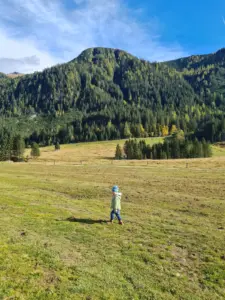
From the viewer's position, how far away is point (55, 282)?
971cm

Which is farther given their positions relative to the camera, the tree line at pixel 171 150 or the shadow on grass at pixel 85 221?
the tree line at pixel 171 150

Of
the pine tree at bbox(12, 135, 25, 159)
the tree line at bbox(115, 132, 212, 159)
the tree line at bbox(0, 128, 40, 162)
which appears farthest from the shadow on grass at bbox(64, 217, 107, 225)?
the tree line at bbox(115, 132, 212, 159)

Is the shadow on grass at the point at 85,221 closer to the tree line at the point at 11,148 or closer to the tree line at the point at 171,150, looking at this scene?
the tree line at the point at 11,148

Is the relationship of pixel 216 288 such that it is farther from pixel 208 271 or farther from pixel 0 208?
pixel 0 208

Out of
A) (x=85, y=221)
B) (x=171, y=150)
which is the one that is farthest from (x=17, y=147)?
(x=85, y=221)

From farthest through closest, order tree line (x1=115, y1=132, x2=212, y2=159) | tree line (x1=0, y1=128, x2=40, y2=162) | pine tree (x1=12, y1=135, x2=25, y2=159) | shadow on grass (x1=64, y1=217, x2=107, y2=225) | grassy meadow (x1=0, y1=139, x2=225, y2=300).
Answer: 1. tree line (x1=115, y1=132, x2=212, y2=159)
2. pine tree (x1=12, y1=135, x2=25, y2=159)
3. tree line (x1=0, y1=128, x2=40, y2=162)
4. shadow on grass (x1=64, y1=217, x2=107, y2=225)
5. grassy meadow (x1=0, y1=139, x2=225, y2=300)

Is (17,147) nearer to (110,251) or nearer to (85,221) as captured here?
(85,221)

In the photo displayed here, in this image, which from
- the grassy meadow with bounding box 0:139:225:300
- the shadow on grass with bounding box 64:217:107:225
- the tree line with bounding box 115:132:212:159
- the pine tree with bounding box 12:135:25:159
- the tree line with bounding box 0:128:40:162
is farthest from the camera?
the tree line with bounding box 115:132:212:159

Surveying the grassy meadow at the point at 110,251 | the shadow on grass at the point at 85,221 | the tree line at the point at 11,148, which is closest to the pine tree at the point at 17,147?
the tree line at the point at 11,148

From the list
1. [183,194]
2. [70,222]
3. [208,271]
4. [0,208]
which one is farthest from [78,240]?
[183,194]

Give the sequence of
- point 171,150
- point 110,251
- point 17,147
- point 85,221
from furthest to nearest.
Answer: point 171,150
point 17,147
point 85,221
point 110,251

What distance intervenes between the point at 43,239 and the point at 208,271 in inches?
370

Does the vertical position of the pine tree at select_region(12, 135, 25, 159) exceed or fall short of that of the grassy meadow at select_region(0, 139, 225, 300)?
it exceeds it

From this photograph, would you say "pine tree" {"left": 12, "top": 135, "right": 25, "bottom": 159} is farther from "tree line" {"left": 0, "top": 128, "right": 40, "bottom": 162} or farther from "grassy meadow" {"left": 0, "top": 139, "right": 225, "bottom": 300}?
"grassy meadow" {"left": 0, "top": 139, "right": 225, "bottom": 300}
